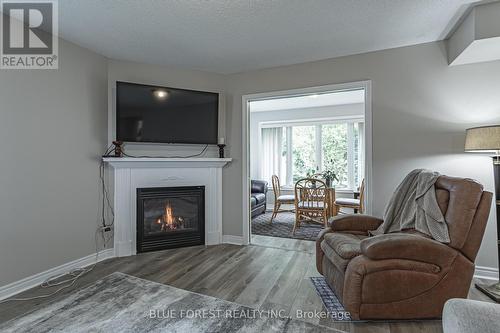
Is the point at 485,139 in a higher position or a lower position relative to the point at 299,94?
lower

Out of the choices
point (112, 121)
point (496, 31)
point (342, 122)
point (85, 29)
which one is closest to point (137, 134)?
point (112, 121)

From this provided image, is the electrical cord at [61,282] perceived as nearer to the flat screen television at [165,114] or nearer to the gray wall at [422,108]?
the flat screen television at [165,114]

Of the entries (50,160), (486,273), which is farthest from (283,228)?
(50,160)

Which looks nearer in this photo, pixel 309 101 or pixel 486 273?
pixel 486 273

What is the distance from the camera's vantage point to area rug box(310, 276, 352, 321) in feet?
5.97

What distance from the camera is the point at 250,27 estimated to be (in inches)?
94.0

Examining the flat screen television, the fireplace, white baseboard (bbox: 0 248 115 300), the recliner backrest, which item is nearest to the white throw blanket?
the recliner backrest

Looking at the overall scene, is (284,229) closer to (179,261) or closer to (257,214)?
(257,214)

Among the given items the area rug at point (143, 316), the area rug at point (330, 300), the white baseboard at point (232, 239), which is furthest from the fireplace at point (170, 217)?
the area rug at point (330, 300)

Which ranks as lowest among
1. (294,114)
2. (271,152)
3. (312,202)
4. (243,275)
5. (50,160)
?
(243,275)

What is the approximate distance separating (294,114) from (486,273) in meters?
4.54

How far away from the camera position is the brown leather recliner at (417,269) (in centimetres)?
169

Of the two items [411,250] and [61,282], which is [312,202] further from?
[61,282]

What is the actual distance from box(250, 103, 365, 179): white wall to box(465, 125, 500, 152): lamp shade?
356 cm
